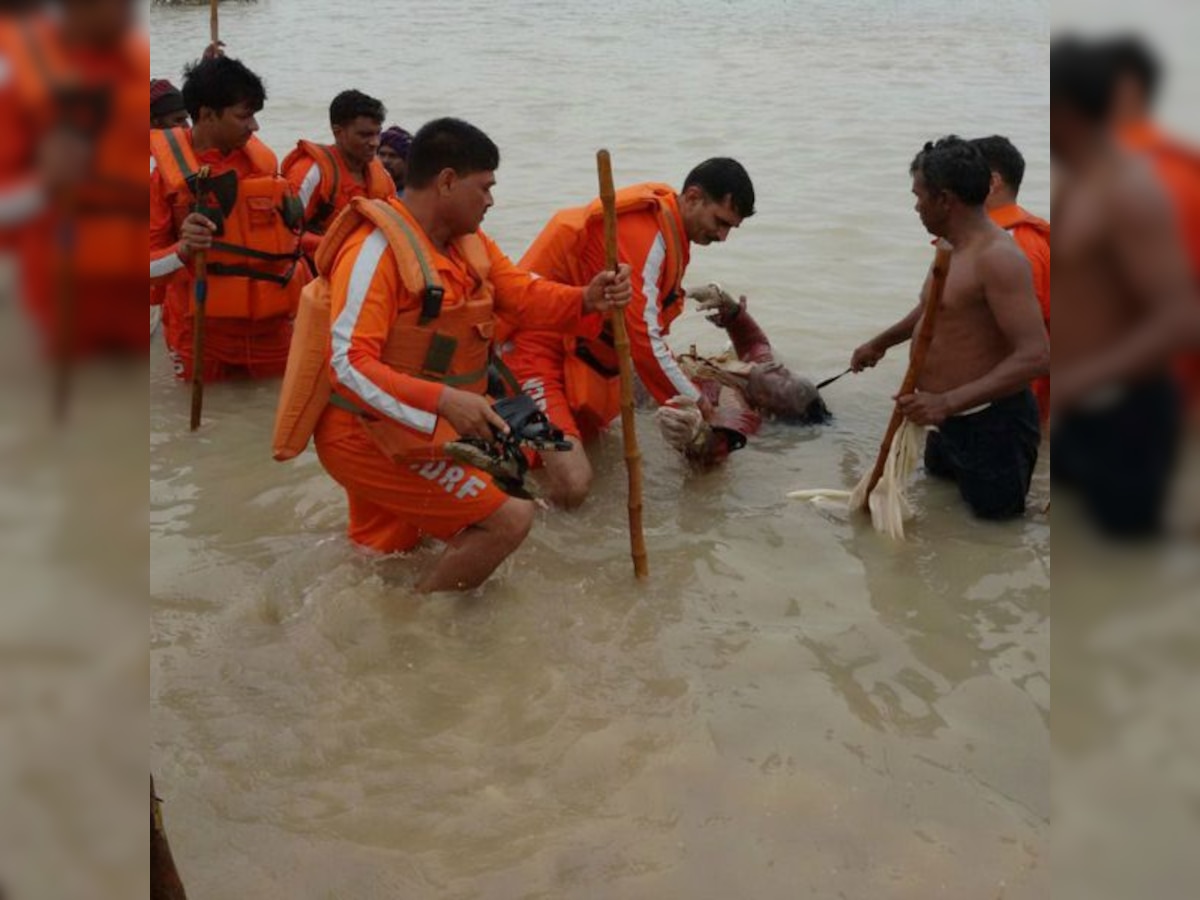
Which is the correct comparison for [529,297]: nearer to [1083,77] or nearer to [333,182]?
[333,182]

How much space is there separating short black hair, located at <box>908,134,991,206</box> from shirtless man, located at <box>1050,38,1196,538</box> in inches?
159

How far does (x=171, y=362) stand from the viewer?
688cm

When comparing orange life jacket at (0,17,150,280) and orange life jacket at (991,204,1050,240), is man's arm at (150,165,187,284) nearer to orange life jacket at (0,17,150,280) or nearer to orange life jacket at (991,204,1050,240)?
orange life jacket at (991,204,1050,240)

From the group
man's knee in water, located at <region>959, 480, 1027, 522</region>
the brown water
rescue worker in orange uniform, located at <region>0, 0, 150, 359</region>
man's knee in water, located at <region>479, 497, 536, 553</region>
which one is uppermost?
rescue worker in orange uniform, located at <region>0, 0, 150, 359</region>

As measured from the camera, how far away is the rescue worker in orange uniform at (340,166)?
6434 mm

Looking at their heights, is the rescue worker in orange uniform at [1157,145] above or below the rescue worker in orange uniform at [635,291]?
above

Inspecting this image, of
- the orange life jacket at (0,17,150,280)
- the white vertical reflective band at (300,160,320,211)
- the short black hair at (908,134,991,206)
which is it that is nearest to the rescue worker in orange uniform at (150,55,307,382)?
the white vertical reflective band at (300,160,320,211)

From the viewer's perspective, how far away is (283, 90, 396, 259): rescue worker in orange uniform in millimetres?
6434

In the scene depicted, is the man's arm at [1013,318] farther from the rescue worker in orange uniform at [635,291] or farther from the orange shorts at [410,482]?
the orange shorts at [410,482]

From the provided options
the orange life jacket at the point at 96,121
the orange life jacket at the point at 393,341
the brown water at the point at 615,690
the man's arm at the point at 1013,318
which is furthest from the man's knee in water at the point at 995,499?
the orange life jacket at the point at 96,121

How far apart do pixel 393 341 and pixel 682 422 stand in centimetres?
172

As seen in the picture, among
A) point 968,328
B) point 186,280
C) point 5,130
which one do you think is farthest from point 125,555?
point 186,280

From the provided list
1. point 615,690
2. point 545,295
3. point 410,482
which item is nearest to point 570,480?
point 545,295

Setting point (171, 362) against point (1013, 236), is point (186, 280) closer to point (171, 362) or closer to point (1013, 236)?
point (171, 362)
